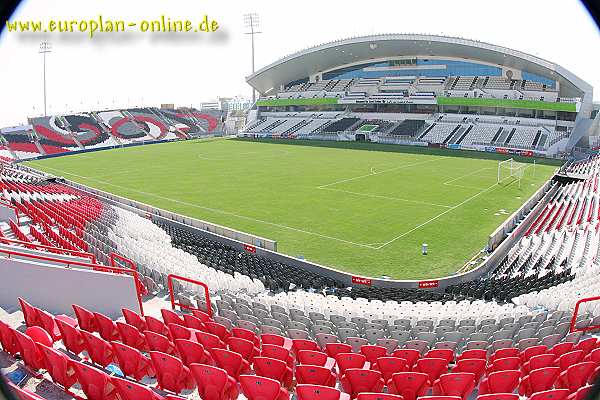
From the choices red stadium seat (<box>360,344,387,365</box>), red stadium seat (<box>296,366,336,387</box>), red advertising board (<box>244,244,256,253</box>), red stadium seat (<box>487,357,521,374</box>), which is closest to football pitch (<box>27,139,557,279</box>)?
red advertising board (<box>244,244,256,253</box>)

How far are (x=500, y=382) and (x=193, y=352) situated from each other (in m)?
3.93

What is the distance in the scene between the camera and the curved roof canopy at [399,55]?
182ft

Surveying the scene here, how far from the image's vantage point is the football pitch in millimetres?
19844

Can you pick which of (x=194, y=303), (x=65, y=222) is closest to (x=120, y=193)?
(x=65, y=222)

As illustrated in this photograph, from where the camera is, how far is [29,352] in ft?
18.5

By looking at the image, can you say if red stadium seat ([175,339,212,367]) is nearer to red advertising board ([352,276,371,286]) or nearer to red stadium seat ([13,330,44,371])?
red stadium seat ([13,330,44,371])

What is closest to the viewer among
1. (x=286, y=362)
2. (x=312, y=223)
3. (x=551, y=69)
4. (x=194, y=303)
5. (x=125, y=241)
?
(x=286, y=362)

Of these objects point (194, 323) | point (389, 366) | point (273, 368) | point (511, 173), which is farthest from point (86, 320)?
point (511, 173)

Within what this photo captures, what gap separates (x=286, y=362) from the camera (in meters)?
6.34

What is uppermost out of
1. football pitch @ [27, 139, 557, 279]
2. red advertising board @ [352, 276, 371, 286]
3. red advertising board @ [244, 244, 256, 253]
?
football pitch @ [27, 139, 557, 279]

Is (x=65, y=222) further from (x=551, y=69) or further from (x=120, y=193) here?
(x=551, y=69)

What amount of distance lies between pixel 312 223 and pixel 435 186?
41.8 ft

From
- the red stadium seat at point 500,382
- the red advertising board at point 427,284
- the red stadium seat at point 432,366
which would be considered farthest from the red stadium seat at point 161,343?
the red advertising board at point 427,284

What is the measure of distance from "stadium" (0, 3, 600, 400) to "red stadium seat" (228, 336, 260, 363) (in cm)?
3
